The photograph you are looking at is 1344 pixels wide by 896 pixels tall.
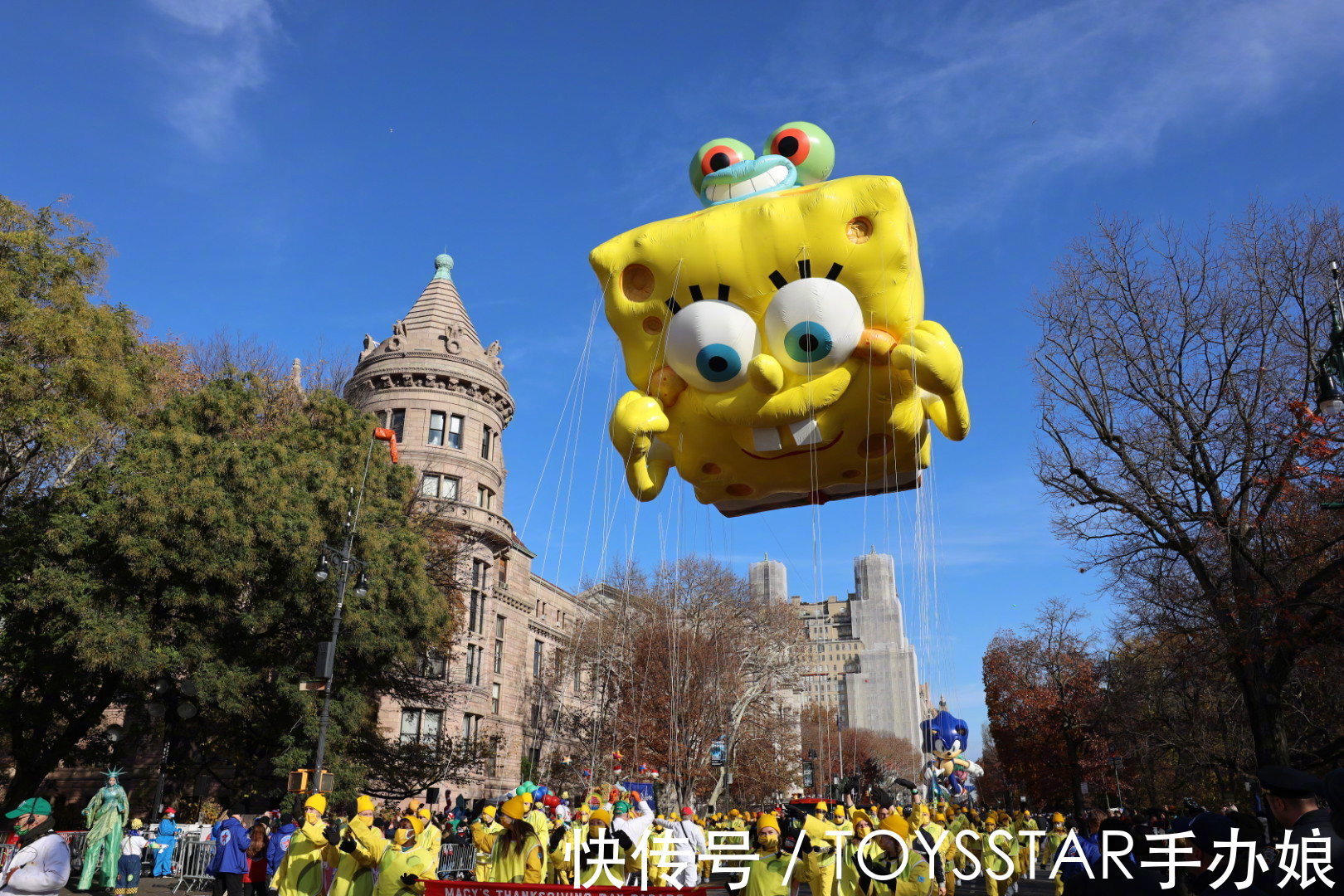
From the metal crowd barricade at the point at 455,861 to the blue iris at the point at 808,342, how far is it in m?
11.4

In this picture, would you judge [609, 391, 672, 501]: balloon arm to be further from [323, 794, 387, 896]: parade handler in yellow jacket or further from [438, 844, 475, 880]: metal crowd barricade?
[438, 844, 475, 880]: metal crowd barricade

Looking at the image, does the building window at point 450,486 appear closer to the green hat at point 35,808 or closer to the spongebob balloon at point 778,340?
the spongebob balloon at point 778,340

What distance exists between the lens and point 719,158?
33.6 ft

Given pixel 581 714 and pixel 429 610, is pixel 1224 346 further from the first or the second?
pixel 581 714

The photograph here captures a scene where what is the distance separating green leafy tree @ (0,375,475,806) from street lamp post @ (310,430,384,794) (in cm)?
44

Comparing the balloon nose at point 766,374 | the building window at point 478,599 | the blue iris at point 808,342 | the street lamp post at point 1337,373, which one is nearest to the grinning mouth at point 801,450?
the balloon nose at point 766,374

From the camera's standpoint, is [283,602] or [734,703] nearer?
[283,602]

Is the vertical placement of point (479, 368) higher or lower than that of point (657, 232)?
higher

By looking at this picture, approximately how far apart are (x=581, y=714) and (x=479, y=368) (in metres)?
19.8

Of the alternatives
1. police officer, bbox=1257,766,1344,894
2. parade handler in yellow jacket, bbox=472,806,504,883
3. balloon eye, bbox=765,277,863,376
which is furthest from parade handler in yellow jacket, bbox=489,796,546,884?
police officer, bbox=1257,766,1344,894

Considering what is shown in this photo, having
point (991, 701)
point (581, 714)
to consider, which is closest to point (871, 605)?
point (991, 701)

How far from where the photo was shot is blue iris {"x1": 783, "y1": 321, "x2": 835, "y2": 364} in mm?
8727

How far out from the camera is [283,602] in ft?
76.5

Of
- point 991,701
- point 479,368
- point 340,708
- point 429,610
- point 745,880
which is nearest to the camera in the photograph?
point 745,880
